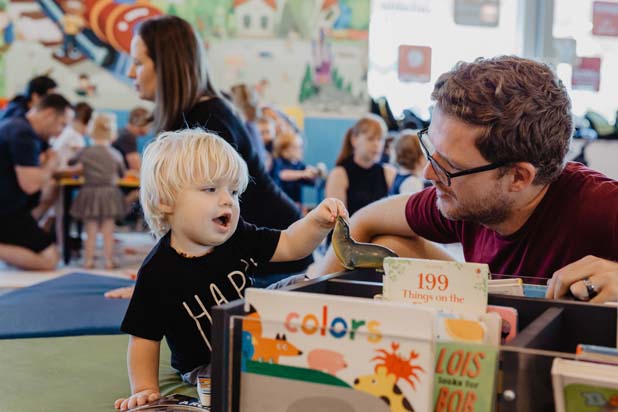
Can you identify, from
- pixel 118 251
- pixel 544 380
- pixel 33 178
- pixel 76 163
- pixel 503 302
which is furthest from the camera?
pixel 118 251

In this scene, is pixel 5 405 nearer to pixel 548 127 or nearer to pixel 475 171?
pixel 475 171

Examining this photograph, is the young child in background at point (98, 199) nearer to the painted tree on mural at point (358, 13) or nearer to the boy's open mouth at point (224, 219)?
the painted tree on mural at point (358, 13)

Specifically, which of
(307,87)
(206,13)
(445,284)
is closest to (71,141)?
(206,13)

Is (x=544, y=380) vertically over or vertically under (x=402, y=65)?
under

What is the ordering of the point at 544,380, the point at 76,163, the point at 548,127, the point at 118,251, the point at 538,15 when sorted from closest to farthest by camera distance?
the point at 544,380 < the point at 548,127 < the point at 76,163 < the point at 118,251 < the point at 538,15

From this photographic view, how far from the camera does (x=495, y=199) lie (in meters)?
1.45

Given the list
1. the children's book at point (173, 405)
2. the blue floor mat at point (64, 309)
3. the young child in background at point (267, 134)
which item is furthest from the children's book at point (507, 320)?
the young child in background at point (267, 134)

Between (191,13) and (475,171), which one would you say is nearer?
(475,171)

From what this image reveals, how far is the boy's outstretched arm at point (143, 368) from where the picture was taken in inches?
56.9

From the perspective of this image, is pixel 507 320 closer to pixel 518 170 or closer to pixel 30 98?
pixel 518 170

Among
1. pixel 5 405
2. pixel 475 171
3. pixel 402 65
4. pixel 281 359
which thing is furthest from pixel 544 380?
pixel 402 65

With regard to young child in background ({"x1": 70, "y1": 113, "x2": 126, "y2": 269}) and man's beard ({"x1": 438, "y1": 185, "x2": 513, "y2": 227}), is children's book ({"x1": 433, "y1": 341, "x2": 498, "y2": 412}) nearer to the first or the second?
man's beard ({"x1": 438, "y1": 185, "x2": 513, "y2": 227})

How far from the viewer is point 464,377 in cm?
85

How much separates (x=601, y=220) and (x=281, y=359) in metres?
0.78
